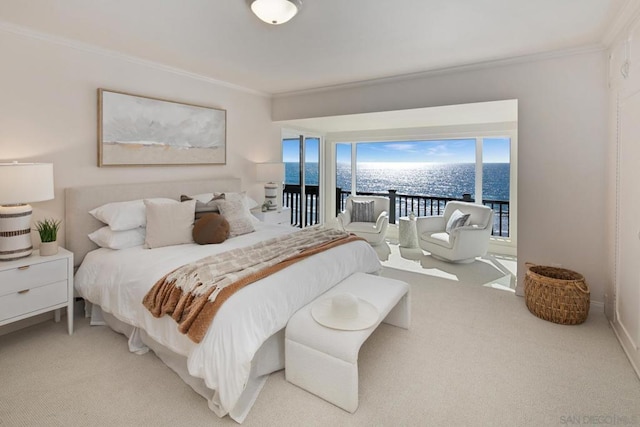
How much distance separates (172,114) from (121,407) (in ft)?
9.63

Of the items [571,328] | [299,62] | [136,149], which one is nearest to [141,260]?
[136,149]

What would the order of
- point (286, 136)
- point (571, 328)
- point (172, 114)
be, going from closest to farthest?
point (571, 328) → point (172, 114) → point (286, 136)

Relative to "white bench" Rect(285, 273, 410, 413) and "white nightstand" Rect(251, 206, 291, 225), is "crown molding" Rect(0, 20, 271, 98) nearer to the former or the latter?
"white nightstand" Rect(251, 206, 291, 225)

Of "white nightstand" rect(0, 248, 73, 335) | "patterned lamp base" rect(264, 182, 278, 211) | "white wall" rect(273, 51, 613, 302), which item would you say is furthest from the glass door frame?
"white nightstand" rect(0, 248, 73, 335)

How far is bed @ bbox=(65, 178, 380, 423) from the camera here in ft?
5.93

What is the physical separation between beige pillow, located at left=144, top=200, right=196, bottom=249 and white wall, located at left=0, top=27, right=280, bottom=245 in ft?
2.42

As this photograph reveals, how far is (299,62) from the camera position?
3.50 m

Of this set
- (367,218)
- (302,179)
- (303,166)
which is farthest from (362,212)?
(303,166)

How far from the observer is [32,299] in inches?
97.4

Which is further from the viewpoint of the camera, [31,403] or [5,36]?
[5,36]

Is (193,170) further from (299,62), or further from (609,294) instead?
(609,294)

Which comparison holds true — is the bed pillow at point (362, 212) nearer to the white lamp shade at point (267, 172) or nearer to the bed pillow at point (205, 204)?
the white lamp shade at point (267, 172)

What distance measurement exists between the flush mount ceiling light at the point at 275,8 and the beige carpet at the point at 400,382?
92.3 inches

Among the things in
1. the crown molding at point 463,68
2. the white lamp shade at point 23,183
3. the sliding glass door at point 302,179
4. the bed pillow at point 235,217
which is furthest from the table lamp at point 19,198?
the sliding glass door at point 302,179
